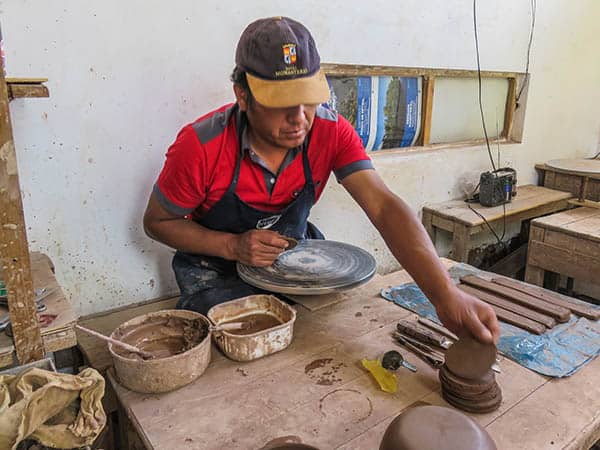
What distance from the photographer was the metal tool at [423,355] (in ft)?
3.84

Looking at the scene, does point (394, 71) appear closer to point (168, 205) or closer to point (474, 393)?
point (168, 205)

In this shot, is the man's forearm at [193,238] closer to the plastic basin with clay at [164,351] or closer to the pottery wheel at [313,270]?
the pottery wheel at [313,270]

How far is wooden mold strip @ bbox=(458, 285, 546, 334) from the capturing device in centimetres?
132

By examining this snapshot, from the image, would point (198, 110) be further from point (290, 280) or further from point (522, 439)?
point (522, 439)

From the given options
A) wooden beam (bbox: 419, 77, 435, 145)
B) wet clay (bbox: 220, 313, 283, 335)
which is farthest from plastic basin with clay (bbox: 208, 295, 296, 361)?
wooden beam (bbox: 419, 77, 435, 145)

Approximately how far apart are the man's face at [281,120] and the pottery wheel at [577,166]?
7.66ft

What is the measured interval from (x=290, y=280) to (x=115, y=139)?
0.85 metres

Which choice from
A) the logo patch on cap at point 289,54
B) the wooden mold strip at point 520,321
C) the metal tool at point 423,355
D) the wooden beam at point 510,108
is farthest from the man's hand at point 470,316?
the wooden beam at point 510,108

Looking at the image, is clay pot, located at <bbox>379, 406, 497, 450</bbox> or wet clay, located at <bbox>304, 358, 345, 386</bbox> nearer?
clay pot, located at <bbox>379, 406, 497, 450</bbox>

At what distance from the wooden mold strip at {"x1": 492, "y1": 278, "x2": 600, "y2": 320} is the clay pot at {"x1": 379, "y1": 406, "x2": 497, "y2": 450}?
809 millimetres

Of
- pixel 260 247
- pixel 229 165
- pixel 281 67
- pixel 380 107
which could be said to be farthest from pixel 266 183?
pixel 380 107

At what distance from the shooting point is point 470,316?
3.46 feet

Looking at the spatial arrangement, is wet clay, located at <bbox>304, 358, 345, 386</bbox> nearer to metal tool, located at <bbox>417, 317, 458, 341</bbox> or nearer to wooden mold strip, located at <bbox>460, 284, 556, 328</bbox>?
metal tool, located at <bbox>417, 317, 458, 341</bbox>

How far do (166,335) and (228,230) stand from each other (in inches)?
18.4
